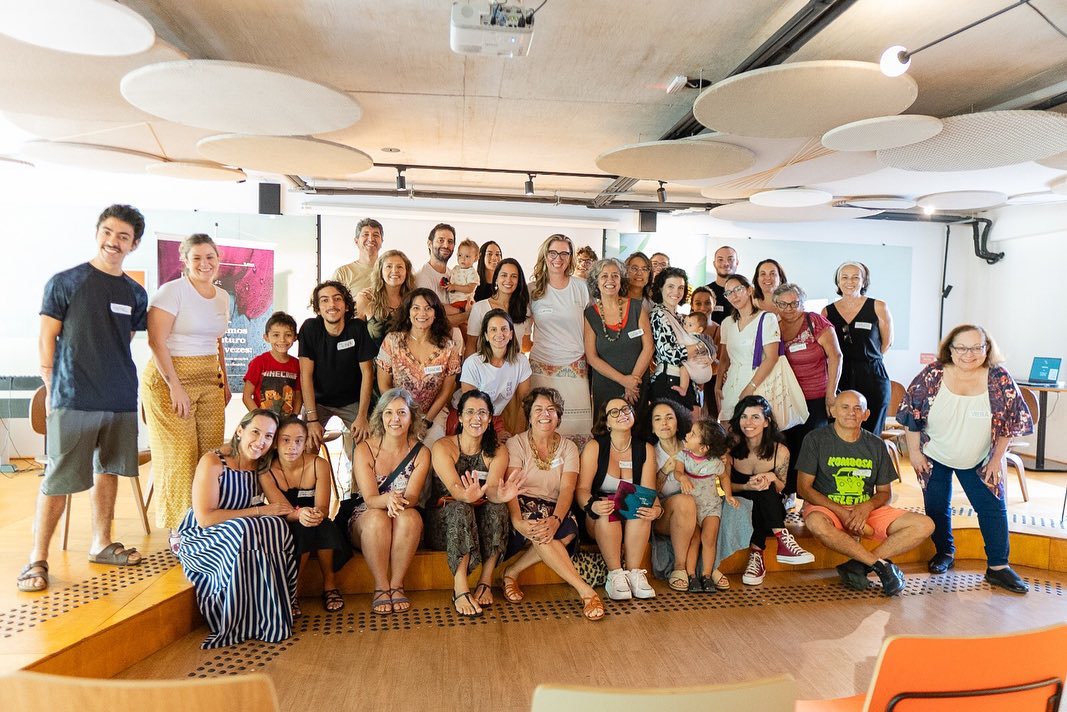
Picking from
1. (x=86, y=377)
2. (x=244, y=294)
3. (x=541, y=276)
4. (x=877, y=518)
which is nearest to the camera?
(x=86, y=377)

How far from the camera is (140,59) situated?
303cm

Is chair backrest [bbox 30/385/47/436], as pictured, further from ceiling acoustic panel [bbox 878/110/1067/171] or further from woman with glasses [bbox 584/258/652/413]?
ceiling acoustic panel [bbox 878/110/1067/171]

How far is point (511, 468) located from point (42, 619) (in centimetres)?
210

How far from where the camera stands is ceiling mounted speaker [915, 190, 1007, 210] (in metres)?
5.84

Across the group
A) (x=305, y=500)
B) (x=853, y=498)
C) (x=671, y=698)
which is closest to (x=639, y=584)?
(x=853, y=498)

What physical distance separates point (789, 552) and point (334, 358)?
9.53 feet

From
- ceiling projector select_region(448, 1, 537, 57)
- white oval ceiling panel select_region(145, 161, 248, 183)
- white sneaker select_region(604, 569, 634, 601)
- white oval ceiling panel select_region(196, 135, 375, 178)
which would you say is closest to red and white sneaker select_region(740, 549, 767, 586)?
white sneaker select_region(604, 569, 634, 601)

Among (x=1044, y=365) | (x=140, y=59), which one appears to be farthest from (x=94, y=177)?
(x=1044, y=365)

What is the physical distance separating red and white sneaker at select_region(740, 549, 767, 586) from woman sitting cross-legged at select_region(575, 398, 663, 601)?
63 centimetres

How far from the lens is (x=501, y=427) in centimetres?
380

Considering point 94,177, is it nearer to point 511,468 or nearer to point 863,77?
point 511,468

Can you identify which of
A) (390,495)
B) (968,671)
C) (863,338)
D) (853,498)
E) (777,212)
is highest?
(777,212)

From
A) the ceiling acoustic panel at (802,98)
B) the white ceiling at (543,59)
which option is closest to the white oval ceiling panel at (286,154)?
the white ceiling at (543,59)

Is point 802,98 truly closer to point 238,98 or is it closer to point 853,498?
point 853,498
